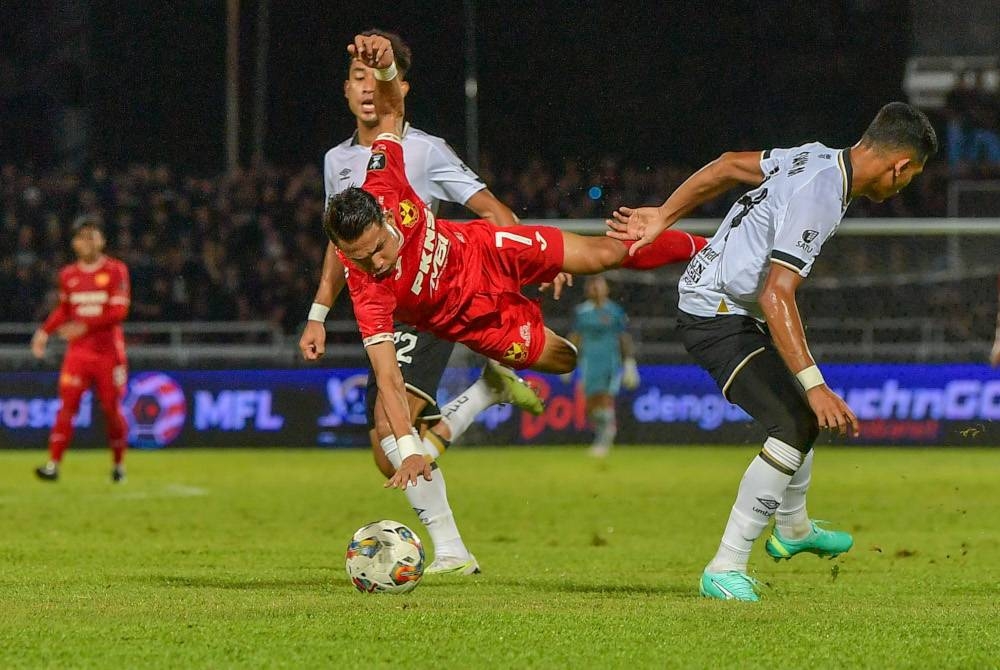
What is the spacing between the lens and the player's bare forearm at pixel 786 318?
6.35 meters

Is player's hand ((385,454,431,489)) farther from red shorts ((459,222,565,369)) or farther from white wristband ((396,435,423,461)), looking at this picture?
red shorts ((459,222,565,369))

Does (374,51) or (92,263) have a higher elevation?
(374,51)

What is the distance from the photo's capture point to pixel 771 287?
641 cm

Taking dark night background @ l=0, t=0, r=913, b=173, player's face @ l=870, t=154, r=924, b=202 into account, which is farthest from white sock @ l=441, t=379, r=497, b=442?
dark night background @ l=0, t=0, r=913, b=173

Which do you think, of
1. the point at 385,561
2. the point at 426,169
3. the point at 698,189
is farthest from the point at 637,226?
the point at 385,561

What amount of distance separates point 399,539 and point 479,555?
251cm

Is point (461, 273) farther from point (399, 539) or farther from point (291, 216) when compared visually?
point (291, 216)

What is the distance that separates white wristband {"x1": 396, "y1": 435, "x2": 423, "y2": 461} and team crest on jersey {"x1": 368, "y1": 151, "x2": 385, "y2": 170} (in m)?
1.32

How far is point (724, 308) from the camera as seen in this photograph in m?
7.04

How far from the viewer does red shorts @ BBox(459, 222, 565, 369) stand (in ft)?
24.4

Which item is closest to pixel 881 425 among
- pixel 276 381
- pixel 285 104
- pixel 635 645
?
pixel 276 381

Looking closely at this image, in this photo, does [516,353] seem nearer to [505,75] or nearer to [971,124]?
[505,75]

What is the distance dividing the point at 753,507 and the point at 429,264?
182cm

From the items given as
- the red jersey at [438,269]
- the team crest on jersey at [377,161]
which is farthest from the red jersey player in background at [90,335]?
the team crest on jersey at [377,161]
